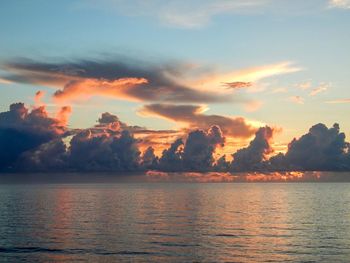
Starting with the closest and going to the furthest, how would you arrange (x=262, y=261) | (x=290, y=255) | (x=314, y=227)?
1. (x=262, y=261)
2. (x=290, y=255)
3. (x=314, y=227)

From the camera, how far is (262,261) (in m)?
71.8

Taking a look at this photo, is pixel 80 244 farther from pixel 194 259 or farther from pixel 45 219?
pixel 45 219

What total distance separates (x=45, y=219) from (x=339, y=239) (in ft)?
268

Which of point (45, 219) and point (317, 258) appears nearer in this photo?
point (317, 258)

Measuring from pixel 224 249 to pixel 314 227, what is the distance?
142ft

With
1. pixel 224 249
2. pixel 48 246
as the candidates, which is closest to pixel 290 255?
pixel 224 249

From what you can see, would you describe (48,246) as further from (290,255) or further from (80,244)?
(290,255)

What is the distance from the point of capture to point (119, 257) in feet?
240

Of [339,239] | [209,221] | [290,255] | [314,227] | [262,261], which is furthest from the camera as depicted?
[209,221]

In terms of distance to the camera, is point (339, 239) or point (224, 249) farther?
point (339, 239)

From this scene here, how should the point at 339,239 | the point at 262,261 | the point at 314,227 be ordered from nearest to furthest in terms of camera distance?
the point at 262,261
the point at 339,239
the point at 314,227

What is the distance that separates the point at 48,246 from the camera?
83312 mm

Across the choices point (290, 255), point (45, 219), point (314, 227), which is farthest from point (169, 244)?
point (45, 219)

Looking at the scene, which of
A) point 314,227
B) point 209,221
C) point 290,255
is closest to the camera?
point 290,255
